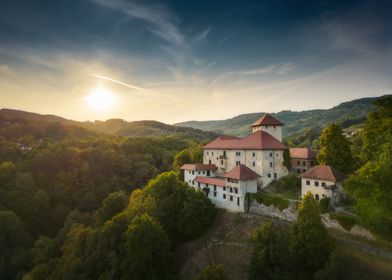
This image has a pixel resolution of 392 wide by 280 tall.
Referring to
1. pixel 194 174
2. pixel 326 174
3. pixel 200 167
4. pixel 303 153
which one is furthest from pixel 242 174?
pixel 303 153

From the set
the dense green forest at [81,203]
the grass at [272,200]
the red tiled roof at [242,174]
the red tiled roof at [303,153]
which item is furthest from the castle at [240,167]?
the dense green forest at [81,203]

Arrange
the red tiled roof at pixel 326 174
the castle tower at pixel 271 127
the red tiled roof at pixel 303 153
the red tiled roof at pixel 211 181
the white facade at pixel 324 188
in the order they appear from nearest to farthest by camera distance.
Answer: the white facade at pixel 324 188, the red tiled roof at pixel 326 174, the red tiled roof at pixel 211 181, the red tiled roof at pixel 303 153, the castle tower at pixel 271 127

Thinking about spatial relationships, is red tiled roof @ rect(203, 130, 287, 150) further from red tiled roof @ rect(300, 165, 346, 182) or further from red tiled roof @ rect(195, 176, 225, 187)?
red tiled roof @ rect(300, 165, 346, 182)

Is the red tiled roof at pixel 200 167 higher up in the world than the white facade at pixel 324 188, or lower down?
higher up

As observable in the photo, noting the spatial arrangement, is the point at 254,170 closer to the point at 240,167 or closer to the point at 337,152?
the point at 240,167

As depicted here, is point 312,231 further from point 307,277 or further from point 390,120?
point 390,120

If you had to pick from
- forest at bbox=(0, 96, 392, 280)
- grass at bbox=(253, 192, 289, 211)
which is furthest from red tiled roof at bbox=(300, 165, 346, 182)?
grass at bbox=(253, 192, 289, 211)

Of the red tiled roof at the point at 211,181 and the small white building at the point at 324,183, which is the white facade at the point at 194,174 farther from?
the small white building at the point at 324,183

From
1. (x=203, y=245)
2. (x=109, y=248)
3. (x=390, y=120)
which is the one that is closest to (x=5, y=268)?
Result: (x=109, y=248)
